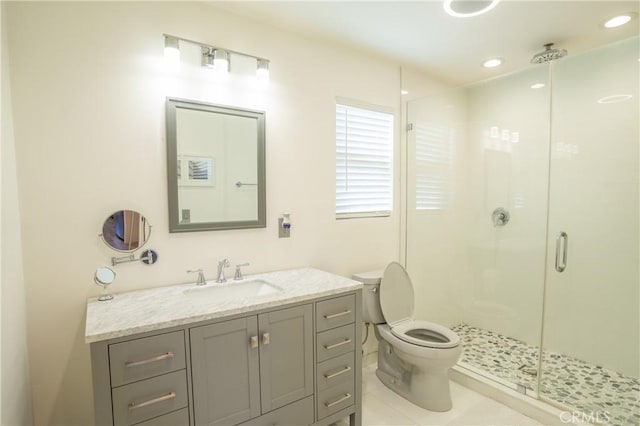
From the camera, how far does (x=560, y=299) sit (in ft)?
8.49

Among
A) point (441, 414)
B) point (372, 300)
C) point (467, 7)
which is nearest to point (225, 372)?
point (372, 300)

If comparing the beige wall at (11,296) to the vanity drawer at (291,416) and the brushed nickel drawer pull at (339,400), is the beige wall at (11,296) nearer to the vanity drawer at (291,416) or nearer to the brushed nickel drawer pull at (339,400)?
the vanity drawer at (291,416)

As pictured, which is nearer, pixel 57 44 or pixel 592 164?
pixel 57 44

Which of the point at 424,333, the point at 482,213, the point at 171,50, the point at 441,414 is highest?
the point at 171,50

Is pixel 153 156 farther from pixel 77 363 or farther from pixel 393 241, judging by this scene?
pixel 393 241

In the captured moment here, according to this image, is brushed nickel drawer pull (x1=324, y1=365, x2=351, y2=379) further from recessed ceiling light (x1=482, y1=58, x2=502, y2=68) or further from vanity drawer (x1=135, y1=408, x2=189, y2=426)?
recessed ceiling light (x1=482, y1=58, x2=502, y2=68)

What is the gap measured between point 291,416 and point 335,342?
421 millimetres

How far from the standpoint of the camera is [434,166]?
118 inches

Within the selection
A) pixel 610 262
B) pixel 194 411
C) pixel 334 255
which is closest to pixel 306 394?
pixel 194 411

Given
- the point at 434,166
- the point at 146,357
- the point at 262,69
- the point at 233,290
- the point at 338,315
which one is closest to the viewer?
the point at 146,357

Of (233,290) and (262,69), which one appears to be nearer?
(233,290)

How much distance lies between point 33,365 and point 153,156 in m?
1.15

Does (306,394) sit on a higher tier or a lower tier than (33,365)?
lower

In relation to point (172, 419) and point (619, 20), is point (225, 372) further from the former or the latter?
point (619, 20)
